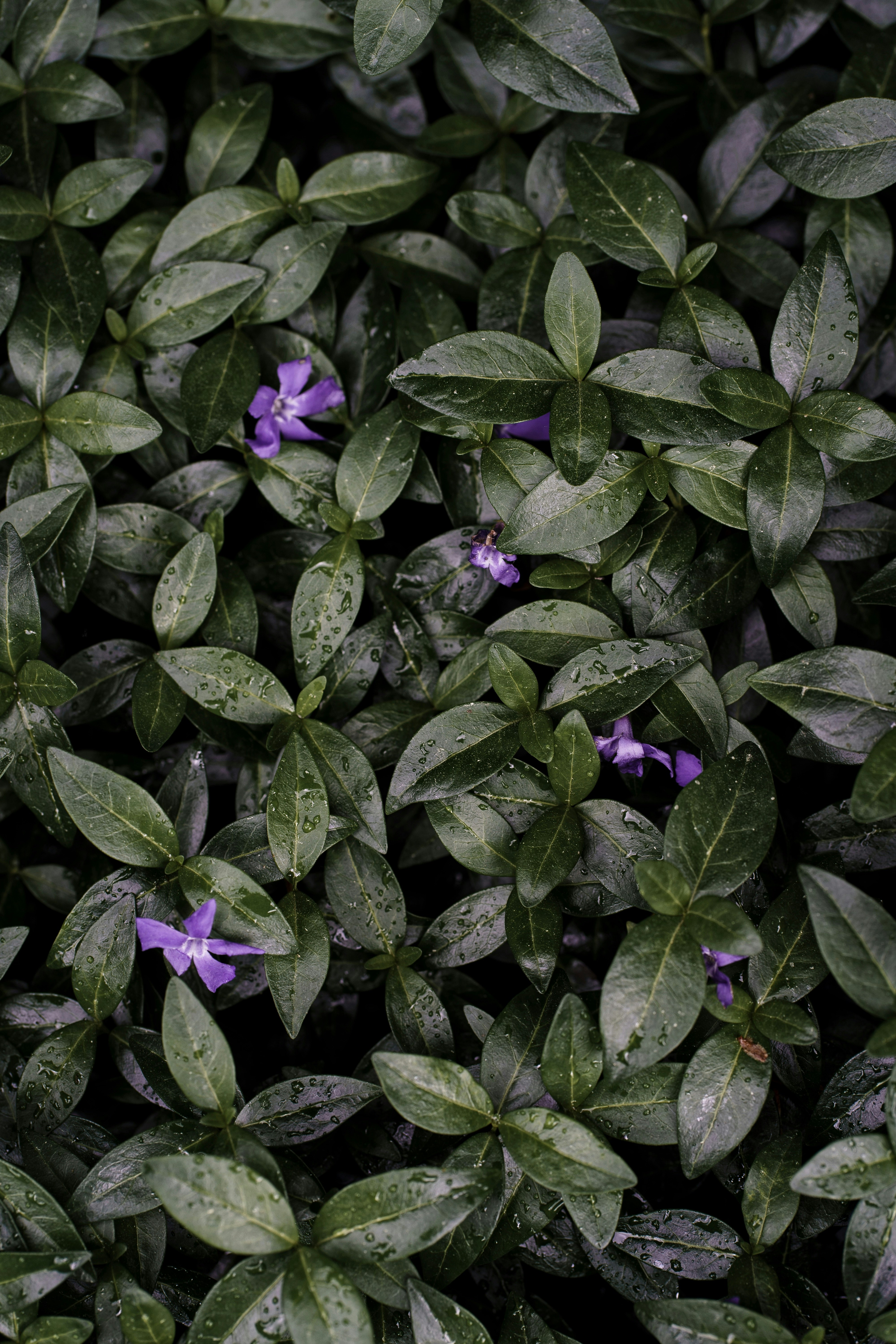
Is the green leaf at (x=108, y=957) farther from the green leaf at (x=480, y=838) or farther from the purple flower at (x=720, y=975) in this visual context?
the purple flower at (x=720, y=975)

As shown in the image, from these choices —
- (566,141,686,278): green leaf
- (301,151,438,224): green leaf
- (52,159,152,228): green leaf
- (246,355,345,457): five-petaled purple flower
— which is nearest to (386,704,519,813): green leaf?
(246,355,345,457): five-petaled purple flower

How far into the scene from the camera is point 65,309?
1.77 meters

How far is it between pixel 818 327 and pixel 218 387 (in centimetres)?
107

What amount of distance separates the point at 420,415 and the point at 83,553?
68cm

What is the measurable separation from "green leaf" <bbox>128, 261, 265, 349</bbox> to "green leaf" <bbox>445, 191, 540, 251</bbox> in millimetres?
407

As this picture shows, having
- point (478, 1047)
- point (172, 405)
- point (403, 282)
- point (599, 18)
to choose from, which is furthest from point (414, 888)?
point (599, 18)

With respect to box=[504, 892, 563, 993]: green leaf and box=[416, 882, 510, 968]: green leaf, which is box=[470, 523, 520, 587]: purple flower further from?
box=[416, 882, 510, 968]: green leaf

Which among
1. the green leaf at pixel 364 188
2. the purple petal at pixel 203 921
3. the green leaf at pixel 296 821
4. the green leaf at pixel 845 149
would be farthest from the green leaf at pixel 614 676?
the green leaf at pixel 364 188

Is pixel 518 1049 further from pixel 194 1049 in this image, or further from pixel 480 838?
pixel 194 1049

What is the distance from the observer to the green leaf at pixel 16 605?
1582mm

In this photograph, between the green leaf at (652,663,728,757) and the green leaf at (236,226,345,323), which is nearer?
the green leaf at (652,663,728,757)

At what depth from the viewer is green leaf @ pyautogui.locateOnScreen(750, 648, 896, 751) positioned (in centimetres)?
143

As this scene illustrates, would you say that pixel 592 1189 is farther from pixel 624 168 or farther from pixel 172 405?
pixel 624 168

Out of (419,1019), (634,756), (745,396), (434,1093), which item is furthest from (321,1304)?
(745,396)
